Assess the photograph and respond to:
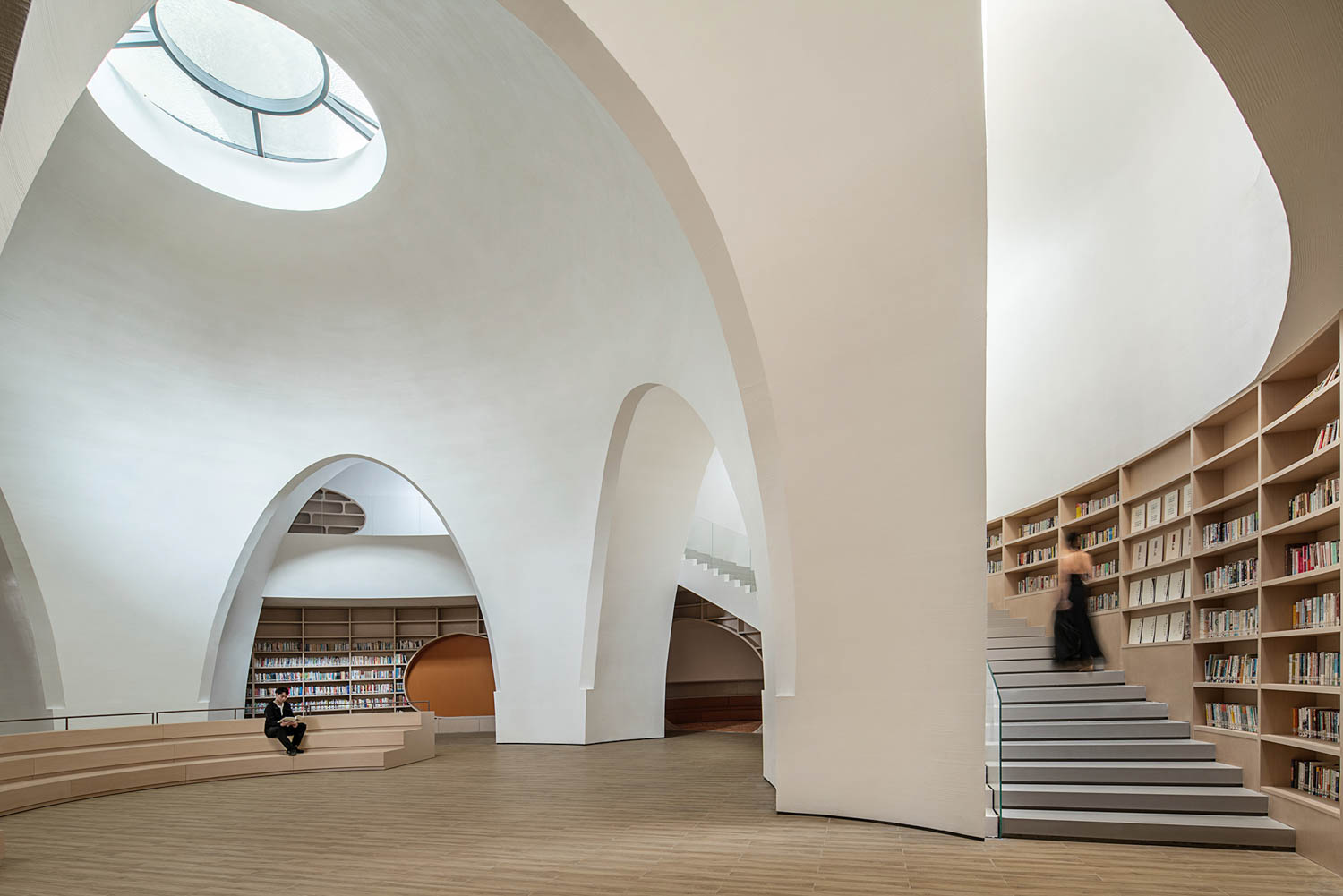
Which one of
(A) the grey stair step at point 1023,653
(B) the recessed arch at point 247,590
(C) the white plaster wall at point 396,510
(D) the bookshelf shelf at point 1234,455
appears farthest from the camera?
(C) the white plaster wall at point 396,510

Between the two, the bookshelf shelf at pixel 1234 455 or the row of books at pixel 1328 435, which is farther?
the bookshelf shelf at pixel 1234 455

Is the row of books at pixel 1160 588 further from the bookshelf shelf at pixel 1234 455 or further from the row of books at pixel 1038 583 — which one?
the row of books at pixel 1038 583

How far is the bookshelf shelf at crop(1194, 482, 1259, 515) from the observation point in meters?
6.24

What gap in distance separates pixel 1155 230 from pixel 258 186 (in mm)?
10269

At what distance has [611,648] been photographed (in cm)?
1220

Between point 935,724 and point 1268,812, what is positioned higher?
point 935,724

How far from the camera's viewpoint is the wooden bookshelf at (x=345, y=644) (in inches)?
655

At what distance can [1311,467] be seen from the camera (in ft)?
18.4

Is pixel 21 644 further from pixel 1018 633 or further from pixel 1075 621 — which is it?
pixel 1075 621

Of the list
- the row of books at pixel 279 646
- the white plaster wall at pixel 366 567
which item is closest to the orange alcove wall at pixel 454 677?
the white plaster wall at pixel 366 567

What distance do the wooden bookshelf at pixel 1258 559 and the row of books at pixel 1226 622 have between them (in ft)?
0.12

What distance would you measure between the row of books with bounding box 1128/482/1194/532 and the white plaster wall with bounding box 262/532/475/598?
11.7 meters

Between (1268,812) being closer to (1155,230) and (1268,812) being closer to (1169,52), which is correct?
(1155,230)

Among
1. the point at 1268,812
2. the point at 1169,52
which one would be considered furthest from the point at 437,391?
the point at 1268,812
